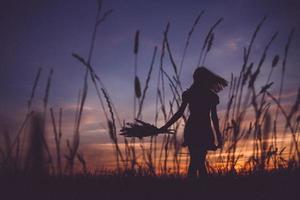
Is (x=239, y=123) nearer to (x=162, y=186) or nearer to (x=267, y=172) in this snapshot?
(x=267, y=172)

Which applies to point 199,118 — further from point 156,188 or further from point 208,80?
point 156,188

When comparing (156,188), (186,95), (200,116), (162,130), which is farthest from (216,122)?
(156,188)

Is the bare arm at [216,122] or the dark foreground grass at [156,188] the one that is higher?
the bare arm at [216,122]

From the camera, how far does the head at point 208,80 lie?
443 centimetres

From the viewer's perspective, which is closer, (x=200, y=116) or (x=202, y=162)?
(x=202, y=162)

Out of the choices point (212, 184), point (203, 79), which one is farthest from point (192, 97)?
point (212, 184)

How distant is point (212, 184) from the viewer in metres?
3.12

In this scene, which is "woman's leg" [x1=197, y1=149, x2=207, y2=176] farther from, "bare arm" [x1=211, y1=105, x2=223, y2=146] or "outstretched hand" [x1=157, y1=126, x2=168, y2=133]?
"outstretched hand" [x1=157, y1=126, x2=168, y2=133]

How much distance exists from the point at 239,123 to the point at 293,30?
976 millimetres

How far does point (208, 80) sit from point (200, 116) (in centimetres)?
42

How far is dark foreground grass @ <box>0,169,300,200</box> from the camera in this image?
2.74m

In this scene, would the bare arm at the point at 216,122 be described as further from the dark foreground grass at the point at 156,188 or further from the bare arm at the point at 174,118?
the dark foreground grass at the point at 156,188

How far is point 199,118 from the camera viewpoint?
4.37 m

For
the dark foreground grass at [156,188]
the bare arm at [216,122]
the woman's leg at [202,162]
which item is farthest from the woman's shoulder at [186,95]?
the dark foreground grass at [156,188]
